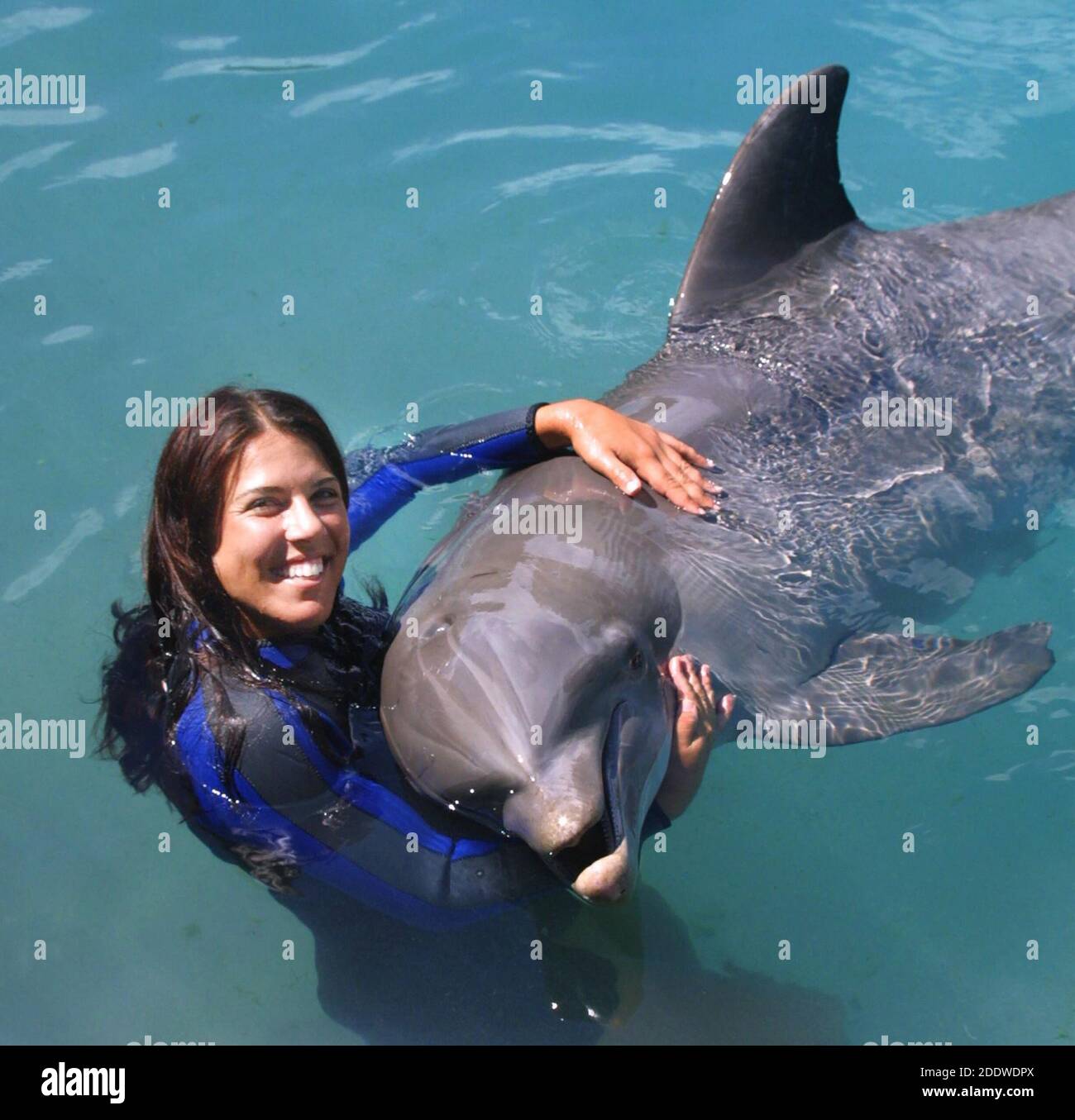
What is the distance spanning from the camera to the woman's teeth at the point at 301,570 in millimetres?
3814

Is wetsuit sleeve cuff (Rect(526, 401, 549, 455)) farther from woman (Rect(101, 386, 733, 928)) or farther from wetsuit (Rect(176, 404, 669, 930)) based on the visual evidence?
wetsuit (Rect(176, 404, 669, 930))

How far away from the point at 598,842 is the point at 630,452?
5.33 ft

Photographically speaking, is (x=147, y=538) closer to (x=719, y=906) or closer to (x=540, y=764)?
(x=540, y=764)

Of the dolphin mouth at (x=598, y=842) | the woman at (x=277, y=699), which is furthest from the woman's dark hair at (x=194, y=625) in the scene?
the dolphin mouth at (x=598, y=842)

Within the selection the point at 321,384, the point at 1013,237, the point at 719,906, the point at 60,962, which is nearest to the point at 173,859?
the point at 60,962

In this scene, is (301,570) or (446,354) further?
(446,354)

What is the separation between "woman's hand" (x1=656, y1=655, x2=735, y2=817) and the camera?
13.8 feet

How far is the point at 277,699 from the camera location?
3.79 metres

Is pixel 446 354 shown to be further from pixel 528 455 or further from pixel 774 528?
pixel 774 528

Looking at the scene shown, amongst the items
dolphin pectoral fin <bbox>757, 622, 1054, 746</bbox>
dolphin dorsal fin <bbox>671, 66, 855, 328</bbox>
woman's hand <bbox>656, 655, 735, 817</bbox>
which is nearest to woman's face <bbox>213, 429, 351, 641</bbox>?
woman's hand <bbox>656, 655, 735, 817</bbox>

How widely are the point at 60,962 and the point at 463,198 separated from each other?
532 cm

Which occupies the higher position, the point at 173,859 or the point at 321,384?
the point at 321,384

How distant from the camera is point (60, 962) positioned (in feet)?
16.6

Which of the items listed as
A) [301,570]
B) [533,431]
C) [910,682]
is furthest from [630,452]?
[910,682]
